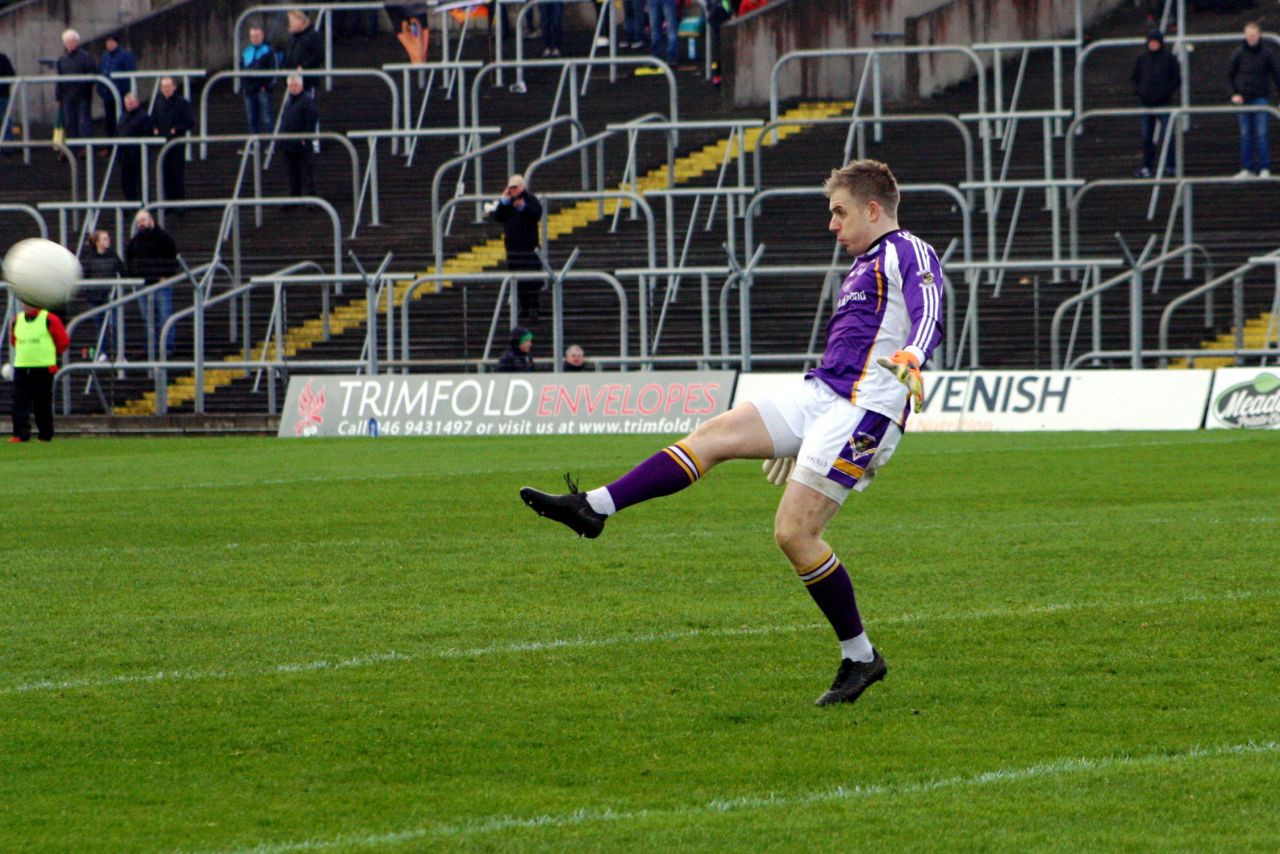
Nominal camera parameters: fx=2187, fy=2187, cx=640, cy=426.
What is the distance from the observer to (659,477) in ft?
26.3

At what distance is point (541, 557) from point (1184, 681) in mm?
5090

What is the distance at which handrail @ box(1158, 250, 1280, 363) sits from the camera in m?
24.4

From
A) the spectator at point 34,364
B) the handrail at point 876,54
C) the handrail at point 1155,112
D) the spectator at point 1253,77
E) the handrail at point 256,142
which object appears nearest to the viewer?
the spectator at point 34,364

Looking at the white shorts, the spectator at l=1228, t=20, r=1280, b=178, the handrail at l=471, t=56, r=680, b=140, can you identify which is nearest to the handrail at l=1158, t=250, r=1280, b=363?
the spectator at l=1228, t=20, r=1280, b=178

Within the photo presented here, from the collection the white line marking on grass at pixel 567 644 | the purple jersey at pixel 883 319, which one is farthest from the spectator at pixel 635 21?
the purple jersey at pixel 883 319

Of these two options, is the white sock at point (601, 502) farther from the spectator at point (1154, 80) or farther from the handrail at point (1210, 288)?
the spectator at point (1154, 80)

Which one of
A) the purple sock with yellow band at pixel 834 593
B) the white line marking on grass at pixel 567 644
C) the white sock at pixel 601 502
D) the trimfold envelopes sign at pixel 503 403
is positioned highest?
the white sock at pixel 601 502

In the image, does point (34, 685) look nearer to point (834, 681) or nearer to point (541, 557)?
point (834, 681)

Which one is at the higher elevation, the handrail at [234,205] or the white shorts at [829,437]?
the handrail at [234,205]

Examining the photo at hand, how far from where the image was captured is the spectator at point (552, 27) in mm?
37438

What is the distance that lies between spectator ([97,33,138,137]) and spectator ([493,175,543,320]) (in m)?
9.41

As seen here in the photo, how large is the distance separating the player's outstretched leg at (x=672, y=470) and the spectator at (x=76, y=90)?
28133mm

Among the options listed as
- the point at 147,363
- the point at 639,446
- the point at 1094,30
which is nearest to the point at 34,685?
the point at 639,446

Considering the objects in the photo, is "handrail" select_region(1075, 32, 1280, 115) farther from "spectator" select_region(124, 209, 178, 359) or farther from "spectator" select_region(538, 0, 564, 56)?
→ "spectator" select_region(124, 209, 178, 359)
